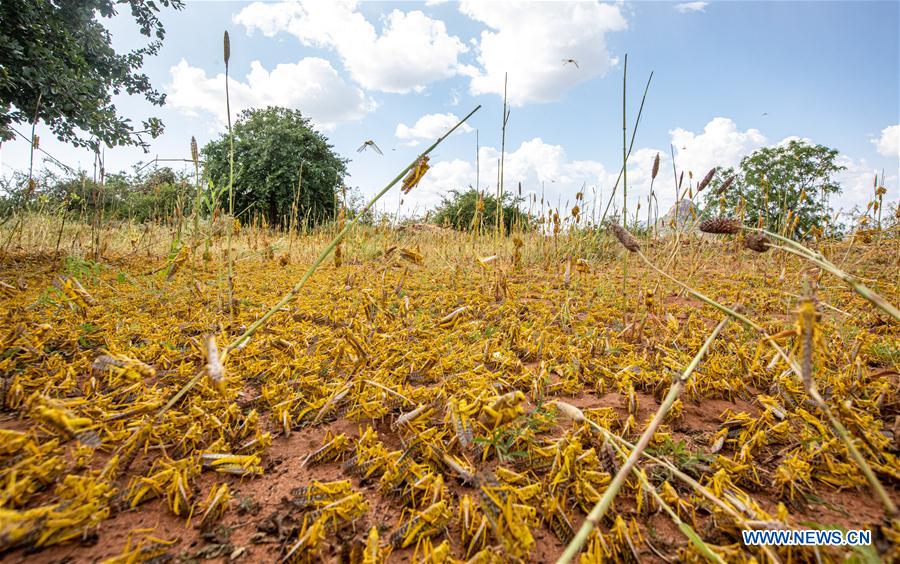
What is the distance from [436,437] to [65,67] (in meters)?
4.65

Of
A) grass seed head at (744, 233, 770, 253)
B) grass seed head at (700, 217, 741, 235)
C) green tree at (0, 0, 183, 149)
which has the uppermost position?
green tree at (0, 0, 183, 149)

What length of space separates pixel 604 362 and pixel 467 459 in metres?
0.75

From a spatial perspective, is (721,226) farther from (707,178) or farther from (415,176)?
(707,178)

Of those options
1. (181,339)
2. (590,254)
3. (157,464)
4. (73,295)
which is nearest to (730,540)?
(157,464)

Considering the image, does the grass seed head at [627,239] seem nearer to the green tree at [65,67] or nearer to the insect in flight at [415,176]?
the insect in flight at [415,176]

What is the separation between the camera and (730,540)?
61 centimetres

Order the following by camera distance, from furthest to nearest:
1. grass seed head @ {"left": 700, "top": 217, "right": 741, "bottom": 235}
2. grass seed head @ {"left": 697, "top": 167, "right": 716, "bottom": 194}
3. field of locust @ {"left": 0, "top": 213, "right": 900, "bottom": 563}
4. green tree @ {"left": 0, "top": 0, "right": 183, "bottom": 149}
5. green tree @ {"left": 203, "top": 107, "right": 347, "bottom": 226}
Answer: green tree @ {"left": 203, "top": 107, "right": 347, "bottom": 226} → green tree @ {"left": 0, "top": 0, "right": 183, "bottom": 149} → grass seed head @ {"left": 697, "top": 167, "right": 716, "bottom": 194} → grass seed head @ {"left": 700, "top": 217, "right": 741, "bottom": 235} → field of locust @ {"left": 0, "top": 213, "right": 900, "bottom": 563}

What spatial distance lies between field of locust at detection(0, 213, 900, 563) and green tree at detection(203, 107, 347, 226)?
491 inches

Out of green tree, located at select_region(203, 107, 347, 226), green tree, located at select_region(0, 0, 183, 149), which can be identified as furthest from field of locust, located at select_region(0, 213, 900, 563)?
green tree, located at select_region(203, 107, 347, 226)

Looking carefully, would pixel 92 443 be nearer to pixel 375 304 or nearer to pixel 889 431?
pixel 375 304

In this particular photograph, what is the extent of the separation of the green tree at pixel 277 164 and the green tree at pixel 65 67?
8583 millimetres

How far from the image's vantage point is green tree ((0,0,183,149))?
2.96 metres

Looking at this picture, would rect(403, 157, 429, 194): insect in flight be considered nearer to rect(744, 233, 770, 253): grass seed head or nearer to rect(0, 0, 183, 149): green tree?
rect(744, 233, 770, 253): grass seed head

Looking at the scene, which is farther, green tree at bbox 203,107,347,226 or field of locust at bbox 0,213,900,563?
green tree at bbox 203,107,347,226
